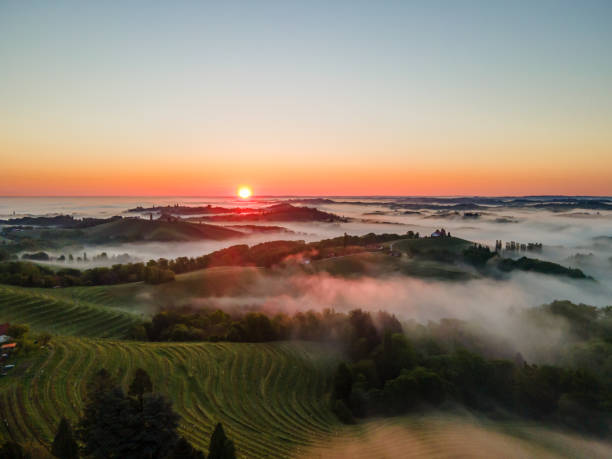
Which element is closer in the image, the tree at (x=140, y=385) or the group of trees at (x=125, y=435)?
the group of trees at (x=125, y=435)

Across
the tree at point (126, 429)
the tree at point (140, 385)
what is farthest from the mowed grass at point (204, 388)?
the tree at point (126, 429)

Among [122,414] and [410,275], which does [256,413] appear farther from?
[410,275]

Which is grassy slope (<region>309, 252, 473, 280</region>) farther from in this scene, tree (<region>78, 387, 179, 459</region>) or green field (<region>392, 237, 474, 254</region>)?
tree (<region>78, 387, 179, 459</region>)

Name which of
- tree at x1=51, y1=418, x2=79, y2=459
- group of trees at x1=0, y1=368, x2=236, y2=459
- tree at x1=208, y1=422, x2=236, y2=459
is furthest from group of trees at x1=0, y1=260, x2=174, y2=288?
tree at x1=208, y1=422, x2=236, y2=459

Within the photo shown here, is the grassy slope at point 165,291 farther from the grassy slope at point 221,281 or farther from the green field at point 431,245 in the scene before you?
the green field at point 431,245

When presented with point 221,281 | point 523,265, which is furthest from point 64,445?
point 523,265

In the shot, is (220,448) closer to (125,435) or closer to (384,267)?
(125,435)
